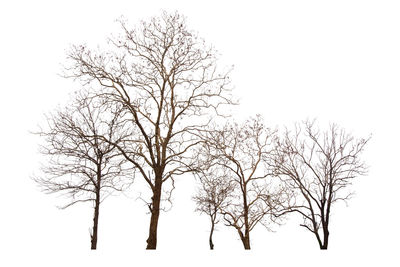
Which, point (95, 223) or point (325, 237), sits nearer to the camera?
point (325, 237)

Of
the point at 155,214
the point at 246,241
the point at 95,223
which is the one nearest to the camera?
the point at 155,214

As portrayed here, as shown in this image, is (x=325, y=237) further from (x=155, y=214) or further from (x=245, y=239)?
(x=155, y=214)

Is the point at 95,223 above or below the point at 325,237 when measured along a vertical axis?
above

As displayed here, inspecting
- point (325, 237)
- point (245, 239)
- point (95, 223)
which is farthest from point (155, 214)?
point (325, 237)

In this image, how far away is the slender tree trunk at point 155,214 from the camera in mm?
17625

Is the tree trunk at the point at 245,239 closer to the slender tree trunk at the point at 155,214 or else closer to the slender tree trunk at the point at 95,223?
the slender tree trunk at the point at 155,214

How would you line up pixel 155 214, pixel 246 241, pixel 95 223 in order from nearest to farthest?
pixel 155 214 → pixel 95 223 → pixel 246 241

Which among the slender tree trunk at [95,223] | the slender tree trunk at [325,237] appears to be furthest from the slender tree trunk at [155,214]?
the slender tree trunk at [325,237]

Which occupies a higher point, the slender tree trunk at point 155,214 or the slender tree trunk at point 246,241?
the slender tree trunk at point 155,214

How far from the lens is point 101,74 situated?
19.0 m

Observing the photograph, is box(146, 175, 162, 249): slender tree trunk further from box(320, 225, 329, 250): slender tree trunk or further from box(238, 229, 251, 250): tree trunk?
box(320, 225, 329, 250): slender tree trunk

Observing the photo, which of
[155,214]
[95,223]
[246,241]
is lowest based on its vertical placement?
[246,241]

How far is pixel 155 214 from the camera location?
17.9 meters

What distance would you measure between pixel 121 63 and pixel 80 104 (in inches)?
101
